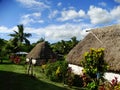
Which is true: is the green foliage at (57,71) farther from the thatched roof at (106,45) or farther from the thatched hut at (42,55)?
the thatched hut at (42,55)

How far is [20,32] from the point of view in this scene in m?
64.4

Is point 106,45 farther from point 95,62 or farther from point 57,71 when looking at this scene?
point 95,62

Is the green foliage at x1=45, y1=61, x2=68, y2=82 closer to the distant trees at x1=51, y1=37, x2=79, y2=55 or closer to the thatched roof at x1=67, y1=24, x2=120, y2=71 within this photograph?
the thatched roof at x1=67, y1=24, x2=120, y2=71

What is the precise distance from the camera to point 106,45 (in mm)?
24047

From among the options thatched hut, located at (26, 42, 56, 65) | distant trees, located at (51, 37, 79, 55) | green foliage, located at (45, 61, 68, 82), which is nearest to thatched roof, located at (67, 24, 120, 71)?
green foliage, located at (45, 61, 68, 82)

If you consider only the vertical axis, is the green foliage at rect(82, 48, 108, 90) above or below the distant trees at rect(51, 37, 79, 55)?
below

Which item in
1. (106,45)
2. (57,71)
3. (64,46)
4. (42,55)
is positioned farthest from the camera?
(64,46)

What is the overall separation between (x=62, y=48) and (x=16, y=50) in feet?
37.3

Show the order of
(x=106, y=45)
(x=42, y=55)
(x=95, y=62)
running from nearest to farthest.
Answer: (x=95, y=62) < (x=106, y=45) < (x=42, y=55)

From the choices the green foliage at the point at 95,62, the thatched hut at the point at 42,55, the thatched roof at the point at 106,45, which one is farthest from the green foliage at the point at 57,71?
the thatched hut at the point at 42,55

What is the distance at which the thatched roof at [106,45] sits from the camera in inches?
838

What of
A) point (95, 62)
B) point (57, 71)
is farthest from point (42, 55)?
point (95, 62)

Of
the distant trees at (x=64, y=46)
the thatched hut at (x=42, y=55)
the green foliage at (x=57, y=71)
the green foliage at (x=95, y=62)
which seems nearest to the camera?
the green foliage at (x=95, y=62)

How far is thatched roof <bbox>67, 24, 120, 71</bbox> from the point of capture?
2129cm
